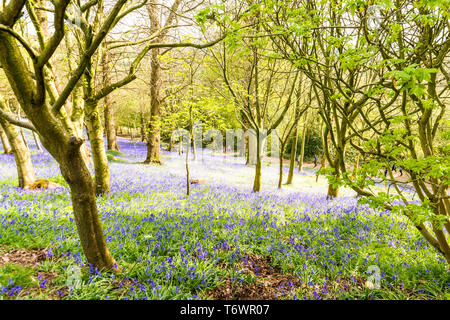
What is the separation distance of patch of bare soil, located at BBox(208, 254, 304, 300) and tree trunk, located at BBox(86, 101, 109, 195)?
17.1 feet

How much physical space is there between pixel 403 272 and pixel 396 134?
2685mm

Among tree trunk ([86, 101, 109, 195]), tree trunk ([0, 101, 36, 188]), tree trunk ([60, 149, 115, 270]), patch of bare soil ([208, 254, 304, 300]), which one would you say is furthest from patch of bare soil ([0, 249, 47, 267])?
tree trunk ([0, 101, 36, 188])

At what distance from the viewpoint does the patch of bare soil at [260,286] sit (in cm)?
333

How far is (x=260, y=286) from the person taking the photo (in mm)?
3578

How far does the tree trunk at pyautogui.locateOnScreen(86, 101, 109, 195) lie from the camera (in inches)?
238

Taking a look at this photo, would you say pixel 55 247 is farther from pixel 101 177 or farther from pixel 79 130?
pixel 79 130

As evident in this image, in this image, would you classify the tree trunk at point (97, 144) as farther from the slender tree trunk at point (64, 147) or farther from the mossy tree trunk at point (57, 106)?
the slender tree trunk at point (64, 147)

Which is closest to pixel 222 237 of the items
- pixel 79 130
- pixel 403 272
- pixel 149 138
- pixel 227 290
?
pixel 227 290

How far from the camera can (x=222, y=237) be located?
15.5ft

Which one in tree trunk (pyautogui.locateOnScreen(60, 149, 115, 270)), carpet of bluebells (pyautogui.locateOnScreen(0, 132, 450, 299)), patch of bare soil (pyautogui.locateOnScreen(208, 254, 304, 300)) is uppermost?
tree trunk (pyautogui.locateOnScreen(60, 149, 115, 270))

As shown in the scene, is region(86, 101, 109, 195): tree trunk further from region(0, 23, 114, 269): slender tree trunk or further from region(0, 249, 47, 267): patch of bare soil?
region(0, 23, 114, 269): slender tree trunk

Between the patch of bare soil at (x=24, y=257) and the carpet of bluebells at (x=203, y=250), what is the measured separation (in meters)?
0.10

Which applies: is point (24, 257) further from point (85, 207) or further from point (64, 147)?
point (64, 147)
